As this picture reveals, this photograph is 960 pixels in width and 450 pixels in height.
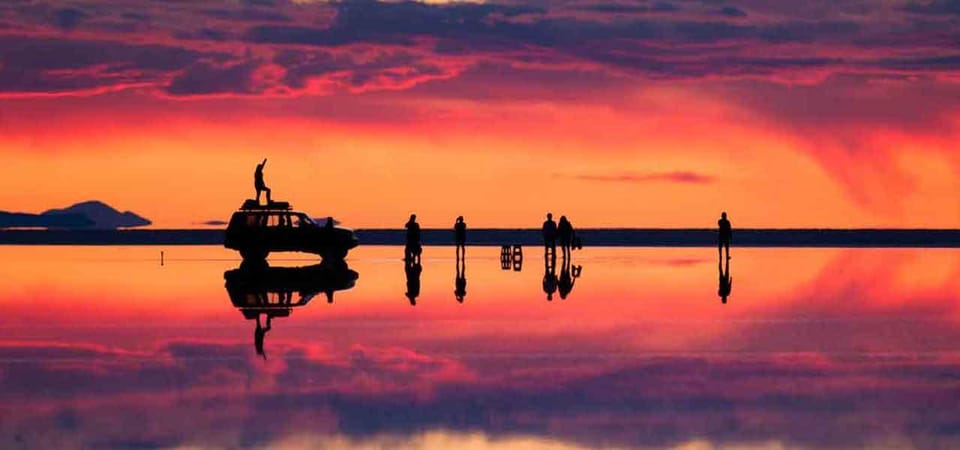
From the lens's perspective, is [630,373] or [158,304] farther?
[158,304]

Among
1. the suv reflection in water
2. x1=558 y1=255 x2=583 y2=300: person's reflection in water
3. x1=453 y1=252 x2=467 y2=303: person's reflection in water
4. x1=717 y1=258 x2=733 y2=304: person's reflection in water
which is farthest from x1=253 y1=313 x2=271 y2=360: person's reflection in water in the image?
x1=717 y1=258 x2=733 y2=304: person's reflection in water

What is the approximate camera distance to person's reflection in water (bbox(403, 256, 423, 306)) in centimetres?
3578

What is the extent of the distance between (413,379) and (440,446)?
16.6 feet

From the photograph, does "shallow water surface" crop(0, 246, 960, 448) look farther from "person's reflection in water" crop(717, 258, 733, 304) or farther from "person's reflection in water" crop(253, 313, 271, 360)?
"person's reflection in water" crop(717, 258, 733, 304)

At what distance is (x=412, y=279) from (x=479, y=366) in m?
23.9

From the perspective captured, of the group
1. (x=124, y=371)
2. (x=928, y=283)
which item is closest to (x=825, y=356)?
(x=124, y=371)

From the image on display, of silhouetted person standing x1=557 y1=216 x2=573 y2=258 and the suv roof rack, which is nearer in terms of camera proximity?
the suv roof rack

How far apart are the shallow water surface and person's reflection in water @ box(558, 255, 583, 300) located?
492 millimetres

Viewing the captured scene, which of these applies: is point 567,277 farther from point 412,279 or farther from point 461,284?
point 461,284

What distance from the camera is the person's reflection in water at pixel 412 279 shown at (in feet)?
117

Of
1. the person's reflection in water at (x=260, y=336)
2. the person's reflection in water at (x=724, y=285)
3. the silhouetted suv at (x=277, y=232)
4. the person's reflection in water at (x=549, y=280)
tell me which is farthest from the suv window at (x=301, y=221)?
the person's reflection in water at (x=260, y=336)

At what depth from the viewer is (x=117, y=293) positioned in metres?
36.6

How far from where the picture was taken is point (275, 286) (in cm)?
3984

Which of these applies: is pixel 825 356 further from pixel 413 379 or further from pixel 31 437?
pixel 31 437
